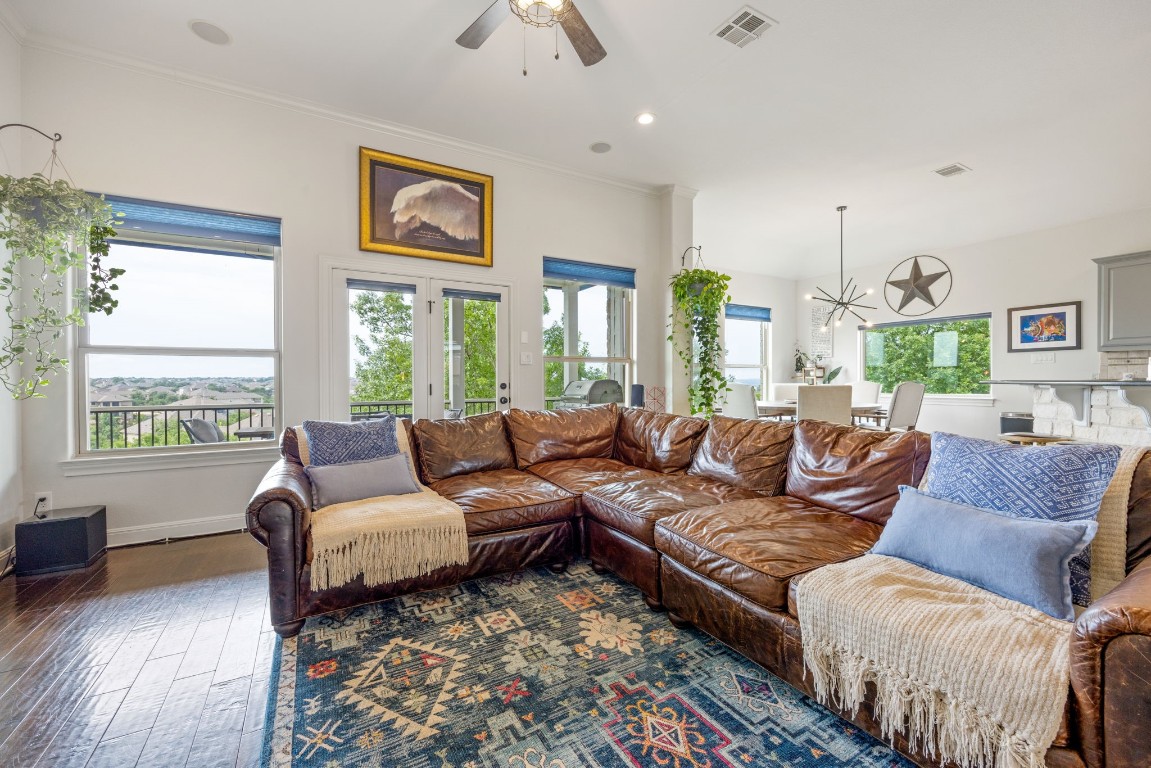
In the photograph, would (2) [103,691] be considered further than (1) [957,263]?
No

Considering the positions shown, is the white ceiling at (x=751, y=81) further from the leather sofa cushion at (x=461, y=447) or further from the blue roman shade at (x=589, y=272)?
the leather sofa cushion at (x=461, y=447)

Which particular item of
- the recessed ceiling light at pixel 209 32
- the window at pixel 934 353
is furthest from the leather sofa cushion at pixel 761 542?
the window at pixel 934 353

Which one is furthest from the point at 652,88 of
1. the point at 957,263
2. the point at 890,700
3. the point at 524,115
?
the point at 957,263

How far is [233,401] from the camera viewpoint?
3439mm

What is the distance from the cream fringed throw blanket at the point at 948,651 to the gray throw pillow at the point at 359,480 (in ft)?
6.52

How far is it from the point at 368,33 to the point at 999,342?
7252 millimetres

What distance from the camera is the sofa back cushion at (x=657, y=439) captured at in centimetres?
305

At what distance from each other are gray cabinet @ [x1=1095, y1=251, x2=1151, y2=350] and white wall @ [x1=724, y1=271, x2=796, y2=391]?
142 inches

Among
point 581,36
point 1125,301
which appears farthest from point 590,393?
point 1125,301

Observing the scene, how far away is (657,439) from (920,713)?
6.95 ft

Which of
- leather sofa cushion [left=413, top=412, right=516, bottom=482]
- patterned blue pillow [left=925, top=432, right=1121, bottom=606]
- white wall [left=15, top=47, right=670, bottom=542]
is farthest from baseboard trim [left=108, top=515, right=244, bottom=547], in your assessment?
patterned blue pillow [left=925, top=432, right=1121, bottom=606]

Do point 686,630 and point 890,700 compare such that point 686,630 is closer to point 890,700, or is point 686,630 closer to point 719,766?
point 719,766

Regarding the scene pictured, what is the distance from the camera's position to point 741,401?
17.8 feet

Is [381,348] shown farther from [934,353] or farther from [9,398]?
[934,353]
